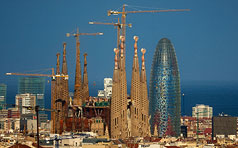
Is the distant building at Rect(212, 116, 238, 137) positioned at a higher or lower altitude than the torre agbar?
lower

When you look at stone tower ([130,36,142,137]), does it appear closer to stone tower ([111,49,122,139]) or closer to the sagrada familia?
the sagrada familia

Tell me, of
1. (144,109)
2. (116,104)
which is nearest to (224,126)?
(144,109)

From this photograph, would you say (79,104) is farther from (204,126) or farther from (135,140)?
(204,126)

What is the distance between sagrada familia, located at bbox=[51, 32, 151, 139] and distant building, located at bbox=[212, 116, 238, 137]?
3074cm

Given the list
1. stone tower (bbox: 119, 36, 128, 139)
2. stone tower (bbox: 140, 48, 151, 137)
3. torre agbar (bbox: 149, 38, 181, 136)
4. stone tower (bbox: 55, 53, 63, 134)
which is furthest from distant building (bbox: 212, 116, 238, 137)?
stone tower (bbox: 119, 36, 128, 139)

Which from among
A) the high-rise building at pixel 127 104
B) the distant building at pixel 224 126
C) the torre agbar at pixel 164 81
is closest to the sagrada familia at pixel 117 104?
the high-rise building at pixel 127 104

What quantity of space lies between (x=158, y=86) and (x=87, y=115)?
51.3m

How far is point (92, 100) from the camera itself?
120m

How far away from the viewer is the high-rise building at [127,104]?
360ft

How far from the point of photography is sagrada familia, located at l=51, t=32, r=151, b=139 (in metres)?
110

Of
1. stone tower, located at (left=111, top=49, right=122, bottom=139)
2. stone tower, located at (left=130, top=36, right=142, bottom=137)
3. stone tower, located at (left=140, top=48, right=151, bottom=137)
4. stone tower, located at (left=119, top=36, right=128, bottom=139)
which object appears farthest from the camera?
stone tower, located at (left=140, top=48, right=151, bottom=137)

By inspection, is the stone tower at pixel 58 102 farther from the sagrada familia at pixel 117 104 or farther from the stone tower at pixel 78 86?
the stone tower at pixel 78 86

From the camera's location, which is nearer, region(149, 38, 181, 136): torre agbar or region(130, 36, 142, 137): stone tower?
region(130, 36, 142, 137): stone tower

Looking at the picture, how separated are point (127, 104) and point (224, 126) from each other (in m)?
38.1
